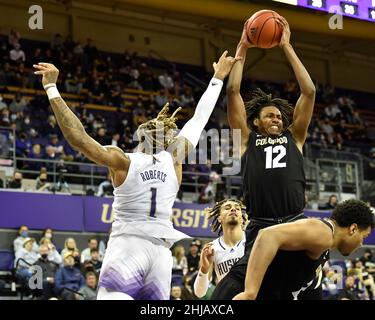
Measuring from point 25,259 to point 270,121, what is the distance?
7.70 m

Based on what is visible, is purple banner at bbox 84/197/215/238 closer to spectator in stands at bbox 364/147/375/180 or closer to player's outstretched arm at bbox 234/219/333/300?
spectator in stands at bbox 364/147/375/180

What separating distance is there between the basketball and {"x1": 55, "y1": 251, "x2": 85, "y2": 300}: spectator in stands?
6869 millimetres

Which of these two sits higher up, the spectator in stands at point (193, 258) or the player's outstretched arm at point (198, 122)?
the player's outstretched arm at point (198, 122)

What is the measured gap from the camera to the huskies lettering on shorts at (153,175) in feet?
17.5

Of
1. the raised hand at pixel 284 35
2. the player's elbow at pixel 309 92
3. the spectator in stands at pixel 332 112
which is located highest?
the spectator in stands at pixel 332 112

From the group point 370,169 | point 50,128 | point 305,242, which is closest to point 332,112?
point 370,169

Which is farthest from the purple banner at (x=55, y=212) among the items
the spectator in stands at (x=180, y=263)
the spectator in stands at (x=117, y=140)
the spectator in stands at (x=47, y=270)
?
the spectator in stands at (x=117, y=140)

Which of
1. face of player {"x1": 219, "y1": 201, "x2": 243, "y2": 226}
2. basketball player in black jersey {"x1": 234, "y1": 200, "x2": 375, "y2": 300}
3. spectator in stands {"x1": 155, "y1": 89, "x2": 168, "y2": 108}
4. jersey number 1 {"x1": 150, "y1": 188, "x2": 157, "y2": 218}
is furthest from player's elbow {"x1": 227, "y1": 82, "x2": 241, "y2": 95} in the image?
spectator in stands {"x1": 155, "y1": 89, "x2": 168, "y2": 108}

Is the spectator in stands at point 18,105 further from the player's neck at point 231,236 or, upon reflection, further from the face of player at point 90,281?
the player's neck at point 231,236

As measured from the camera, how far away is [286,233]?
426 cm

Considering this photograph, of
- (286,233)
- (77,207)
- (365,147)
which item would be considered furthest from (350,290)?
(286,233)

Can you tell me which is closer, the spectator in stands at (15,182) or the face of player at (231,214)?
the face of player at (231,214)

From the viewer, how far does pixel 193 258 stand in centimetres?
1391
